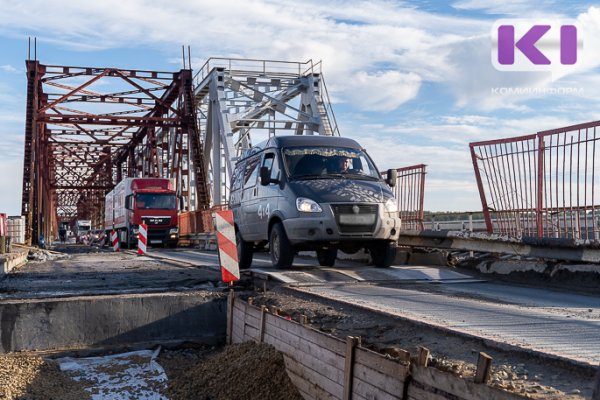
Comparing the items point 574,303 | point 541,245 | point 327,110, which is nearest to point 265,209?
point 541,245

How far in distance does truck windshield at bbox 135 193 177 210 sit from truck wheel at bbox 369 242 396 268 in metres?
24.1

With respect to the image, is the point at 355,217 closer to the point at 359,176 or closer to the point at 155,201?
the point at 359,176

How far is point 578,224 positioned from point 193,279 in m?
5.79

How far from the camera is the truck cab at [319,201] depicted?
10211mm

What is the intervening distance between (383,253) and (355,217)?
107cm

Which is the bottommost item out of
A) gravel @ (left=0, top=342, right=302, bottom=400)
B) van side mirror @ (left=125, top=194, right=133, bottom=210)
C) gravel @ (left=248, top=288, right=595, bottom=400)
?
gravel @ (left=0, top=342, right=302, bottom=400)

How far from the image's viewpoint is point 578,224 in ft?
30.4

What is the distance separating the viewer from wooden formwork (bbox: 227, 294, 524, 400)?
3.61 metres

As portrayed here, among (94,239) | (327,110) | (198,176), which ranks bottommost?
(94,239)

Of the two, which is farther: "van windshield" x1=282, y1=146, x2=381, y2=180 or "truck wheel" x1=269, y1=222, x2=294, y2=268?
"van windshield" x1=282, y1=146, x2=381, y2=180

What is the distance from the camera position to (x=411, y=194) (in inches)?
560

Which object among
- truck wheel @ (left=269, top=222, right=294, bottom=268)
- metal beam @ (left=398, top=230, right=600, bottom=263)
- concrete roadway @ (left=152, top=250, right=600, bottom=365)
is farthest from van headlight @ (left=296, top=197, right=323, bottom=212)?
metal beam @ (left=398, top=230, right=600, bottom=263)

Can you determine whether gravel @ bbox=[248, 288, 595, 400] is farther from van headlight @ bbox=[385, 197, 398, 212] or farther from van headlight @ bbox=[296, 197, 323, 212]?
van headlight @ bbox=[385, 197, 398, 212]

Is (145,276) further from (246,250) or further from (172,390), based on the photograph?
(172,390)
